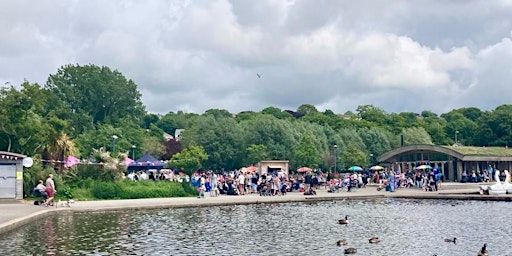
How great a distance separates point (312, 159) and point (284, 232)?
5580 centimetres

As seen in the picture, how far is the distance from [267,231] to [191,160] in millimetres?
47411

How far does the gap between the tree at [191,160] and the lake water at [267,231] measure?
3600cm

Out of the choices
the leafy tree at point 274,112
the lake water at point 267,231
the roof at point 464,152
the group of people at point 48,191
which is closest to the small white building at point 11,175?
the group of people at point 48,191

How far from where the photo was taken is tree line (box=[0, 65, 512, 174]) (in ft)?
138

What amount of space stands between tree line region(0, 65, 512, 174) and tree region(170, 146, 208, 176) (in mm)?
115

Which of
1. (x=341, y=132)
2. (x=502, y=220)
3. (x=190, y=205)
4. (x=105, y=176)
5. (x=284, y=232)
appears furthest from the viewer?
(x=341, y=132)

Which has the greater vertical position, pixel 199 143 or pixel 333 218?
pixel 199 143

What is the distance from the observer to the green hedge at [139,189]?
40.5 m

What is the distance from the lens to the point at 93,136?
8856 centimetres

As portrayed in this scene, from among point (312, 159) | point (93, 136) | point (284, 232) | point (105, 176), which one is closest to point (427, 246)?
point (284, 232)

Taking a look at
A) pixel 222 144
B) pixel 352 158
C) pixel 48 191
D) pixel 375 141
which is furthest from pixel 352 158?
pixel 48 191

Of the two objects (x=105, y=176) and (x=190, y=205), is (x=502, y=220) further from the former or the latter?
(x=105, y=176)

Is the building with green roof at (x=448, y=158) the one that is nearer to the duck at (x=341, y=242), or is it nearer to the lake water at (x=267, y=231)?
the lake water at (x=267, y=231)

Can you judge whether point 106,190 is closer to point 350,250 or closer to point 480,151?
point 350,250
